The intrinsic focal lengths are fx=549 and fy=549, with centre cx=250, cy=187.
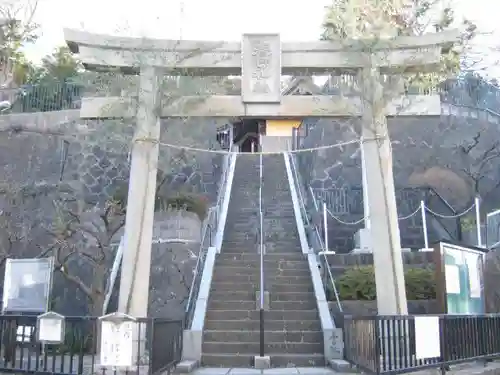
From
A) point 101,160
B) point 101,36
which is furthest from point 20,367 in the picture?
point 101,160

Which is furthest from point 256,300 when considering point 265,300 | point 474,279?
point 474,279

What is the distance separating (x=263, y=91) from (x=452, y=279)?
466cm

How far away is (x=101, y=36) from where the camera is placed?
9469 mm

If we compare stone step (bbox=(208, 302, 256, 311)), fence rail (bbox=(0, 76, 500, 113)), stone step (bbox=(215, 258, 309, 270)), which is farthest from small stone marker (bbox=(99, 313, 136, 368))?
fence rail (bbox=(0, 76, 500, 113))

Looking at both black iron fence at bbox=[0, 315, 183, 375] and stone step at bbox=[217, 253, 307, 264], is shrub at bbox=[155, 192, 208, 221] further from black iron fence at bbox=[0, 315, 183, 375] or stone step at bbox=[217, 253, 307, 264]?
black iron fence at bbox=[0, 315, 183, 375]

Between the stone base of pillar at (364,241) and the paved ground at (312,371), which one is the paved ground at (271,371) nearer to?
the paved ground at (312,371)

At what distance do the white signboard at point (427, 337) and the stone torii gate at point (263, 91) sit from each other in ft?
5.74

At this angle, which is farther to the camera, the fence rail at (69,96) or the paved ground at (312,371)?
the fence rail at (69,96)

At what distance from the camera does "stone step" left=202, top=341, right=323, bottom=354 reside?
10234mm

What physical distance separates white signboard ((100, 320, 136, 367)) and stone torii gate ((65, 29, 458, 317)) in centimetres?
260

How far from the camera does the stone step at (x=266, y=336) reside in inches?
414

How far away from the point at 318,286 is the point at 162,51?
5840 mm

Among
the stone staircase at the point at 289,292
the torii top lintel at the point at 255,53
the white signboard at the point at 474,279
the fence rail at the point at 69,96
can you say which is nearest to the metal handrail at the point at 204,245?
the stone staircase at the point at 289,292

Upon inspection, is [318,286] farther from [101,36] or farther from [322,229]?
[101,36]
